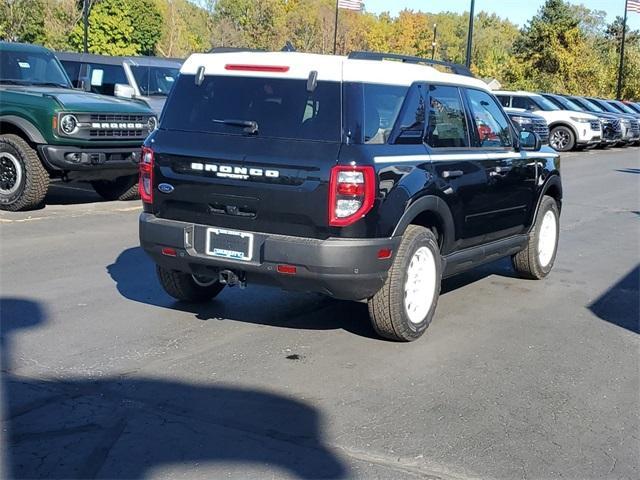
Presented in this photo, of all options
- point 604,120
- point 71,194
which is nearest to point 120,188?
point 71,194

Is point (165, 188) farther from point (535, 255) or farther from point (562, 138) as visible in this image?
point (562, 138)

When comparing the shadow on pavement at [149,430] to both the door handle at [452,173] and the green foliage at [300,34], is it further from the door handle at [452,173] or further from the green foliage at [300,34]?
the green foliage at [300,34]

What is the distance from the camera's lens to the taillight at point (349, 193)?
5316 mm

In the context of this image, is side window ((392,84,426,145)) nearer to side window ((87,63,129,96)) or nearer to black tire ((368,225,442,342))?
black tire ((368,225,442,342))

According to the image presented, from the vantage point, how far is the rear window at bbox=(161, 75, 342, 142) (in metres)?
5.57

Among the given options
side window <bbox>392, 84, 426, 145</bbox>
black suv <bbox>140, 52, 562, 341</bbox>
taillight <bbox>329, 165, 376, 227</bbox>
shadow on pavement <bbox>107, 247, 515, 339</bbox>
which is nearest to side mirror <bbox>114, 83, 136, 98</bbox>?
shadow on pavement <bbox>107, 247, 515, 339</bbox>

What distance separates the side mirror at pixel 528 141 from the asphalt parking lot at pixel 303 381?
1324mm

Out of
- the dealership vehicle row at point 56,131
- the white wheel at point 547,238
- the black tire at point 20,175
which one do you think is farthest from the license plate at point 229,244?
the black tire at point 20,175

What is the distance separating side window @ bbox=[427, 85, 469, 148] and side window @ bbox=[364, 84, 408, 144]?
41 centimetres

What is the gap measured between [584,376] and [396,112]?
2.15m

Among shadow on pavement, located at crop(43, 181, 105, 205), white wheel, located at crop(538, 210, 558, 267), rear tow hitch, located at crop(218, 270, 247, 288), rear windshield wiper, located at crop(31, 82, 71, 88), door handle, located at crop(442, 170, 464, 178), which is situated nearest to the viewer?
rear tow hitch, located at crop(218, 270, 247, 288)

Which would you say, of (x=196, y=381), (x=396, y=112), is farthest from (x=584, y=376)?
(x=196, y=381)

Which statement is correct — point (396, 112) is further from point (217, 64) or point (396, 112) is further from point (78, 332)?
point (78, 332)

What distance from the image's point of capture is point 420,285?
6094mm
